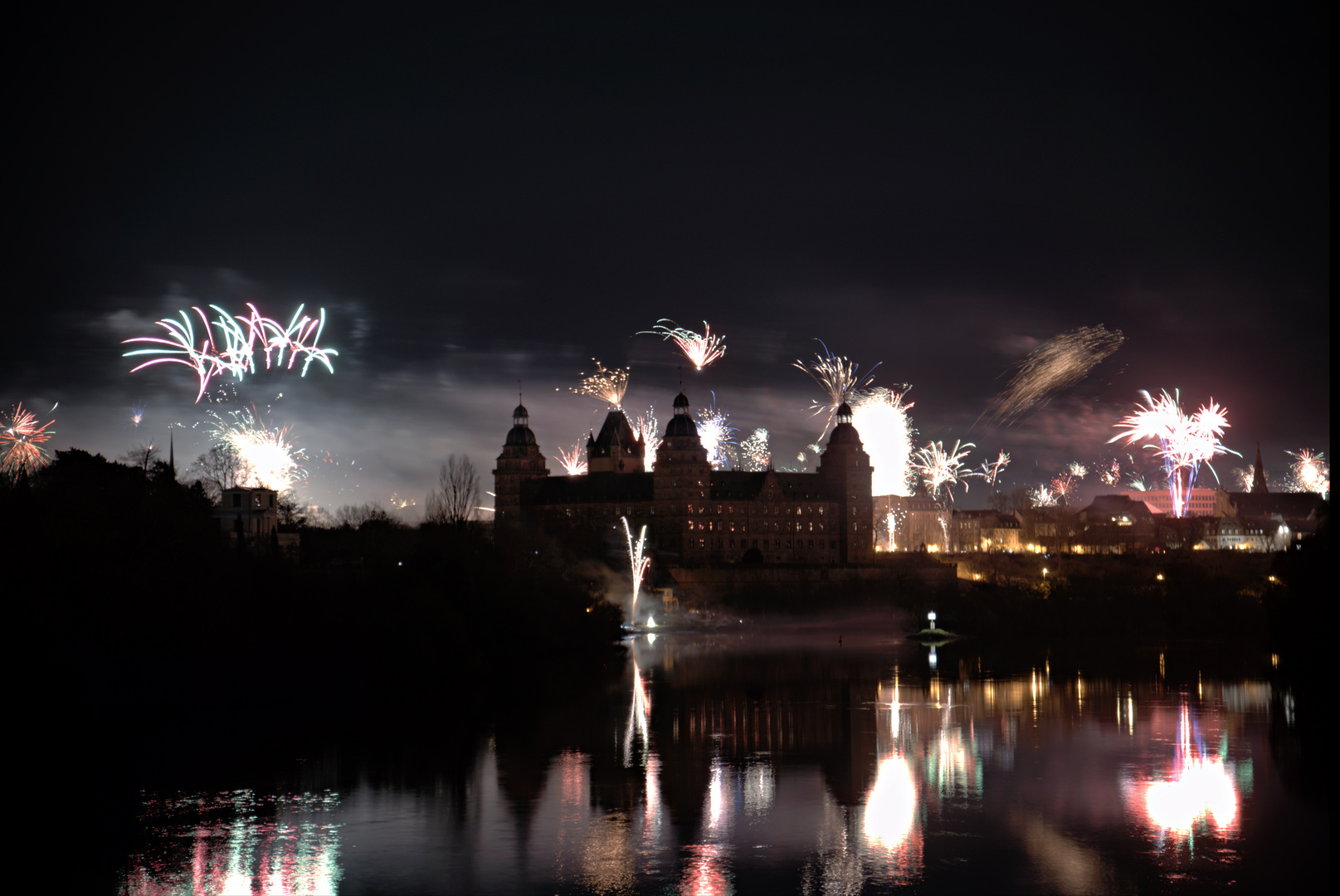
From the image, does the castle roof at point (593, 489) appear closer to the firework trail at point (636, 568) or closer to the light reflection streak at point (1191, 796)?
the firework trail at point (636, 568)

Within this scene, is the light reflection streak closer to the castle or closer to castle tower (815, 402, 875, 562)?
the castle

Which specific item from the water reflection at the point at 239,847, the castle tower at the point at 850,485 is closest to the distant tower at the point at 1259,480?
the castle tower at the point at 850,485

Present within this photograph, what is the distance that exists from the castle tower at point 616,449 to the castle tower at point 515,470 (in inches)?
241

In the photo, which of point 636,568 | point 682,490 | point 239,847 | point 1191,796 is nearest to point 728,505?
point 682,490

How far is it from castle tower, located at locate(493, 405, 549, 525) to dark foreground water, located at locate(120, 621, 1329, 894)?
9135 cm

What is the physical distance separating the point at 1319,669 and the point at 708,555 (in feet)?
261

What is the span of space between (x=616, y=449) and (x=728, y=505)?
70.5 feet

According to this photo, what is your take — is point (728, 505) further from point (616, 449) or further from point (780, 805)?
point (780, 805)

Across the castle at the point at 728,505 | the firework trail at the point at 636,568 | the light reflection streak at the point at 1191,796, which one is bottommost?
the light reflection streak at the point at 1191,796

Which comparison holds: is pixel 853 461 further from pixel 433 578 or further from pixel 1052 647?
pixel 433 578

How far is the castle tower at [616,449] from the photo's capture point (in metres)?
145

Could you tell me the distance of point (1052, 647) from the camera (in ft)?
270

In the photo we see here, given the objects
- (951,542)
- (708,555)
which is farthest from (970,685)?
(951,542)

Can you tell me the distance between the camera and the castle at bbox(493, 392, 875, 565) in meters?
127
